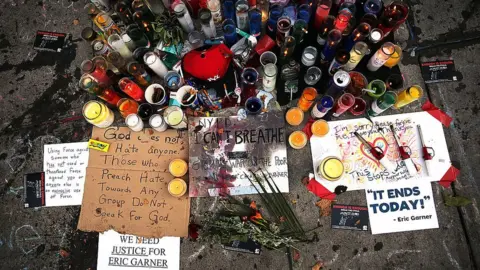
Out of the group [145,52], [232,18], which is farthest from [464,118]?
[145,52]

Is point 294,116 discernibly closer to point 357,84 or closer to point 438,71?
point 357,84

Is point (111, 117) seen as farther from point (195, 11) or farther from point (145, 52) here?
point (195, 11)

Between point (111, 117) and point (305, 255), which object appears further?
point (111, 117)

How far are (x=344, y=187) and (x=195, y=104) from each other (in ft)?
4.01

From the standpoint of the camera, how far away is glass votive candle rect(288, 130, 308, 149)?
2199 millimetres

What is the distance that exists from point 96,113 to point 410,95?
219 cm

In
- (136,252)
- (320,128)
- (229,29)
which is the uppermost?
(229,29)

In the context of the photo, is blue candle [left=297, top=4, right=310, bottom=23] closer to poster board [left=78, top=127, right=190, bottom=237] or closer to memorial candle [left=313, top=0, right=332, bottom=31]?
memorial candle [left=313, top=0, right=332, bottom=31]

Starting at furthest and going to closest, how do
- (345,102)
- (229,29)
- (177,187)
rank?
(229,29) → (177,187) → (345,102)

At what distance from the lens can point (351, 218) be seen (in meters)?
2.15

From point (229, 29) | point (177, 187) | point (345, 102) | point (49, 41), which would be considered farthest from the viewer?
point (49, 41)

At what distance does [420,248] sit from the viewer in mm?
2094

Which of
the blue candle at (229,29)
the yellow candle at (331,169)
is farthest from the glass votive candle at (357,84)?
the blue candle at (229,29)

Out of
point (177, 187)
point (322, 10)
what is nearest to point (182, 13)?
point (322, 10)
